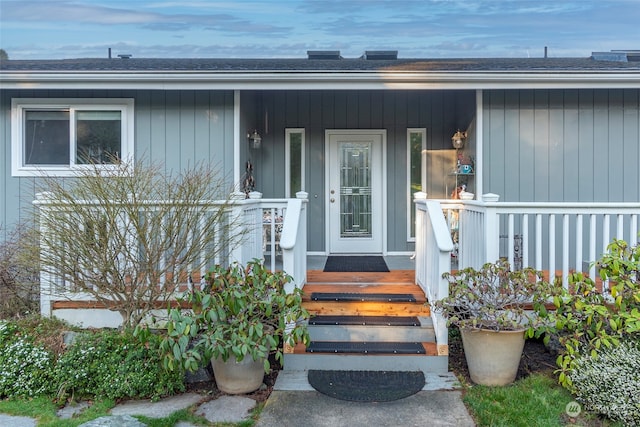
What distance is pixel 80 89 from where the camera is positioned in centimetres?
548

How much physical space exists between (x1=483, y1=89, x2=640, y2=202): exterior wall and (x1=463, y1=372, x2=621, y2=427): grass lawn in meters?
2.76

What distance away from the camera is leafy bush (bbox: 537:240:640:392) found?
3.24 m

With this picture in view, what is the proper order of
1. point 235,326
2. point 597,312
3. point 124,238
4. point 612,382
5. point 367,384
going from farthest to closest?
1. point 124,238
2. point 367,384
3. point 235,326
4. point 597,312
5. point 612,382

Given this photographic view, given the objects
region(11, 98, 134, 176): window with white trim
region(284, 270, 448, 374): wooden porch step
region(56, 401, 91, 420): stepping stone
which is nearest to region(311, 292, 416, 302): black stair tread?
region(284, 270, 448, 374): wooden porch step

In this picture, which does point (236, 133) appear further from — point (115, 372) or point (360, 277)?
point (115, 372)

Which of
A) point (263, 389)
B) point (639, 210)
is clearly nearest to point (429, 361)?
point (263, 389)

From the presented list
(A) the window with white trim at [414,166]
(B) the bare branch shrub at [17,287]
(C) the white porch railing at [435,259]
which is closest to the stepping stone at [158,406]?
(B) the bare branch shrub at [17,287]

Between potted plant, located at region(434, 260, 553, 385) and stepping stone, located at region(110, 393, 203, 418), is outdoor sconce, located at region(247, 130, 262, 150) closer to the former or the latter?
potted plant, located at region(434, 260, 553, 385)

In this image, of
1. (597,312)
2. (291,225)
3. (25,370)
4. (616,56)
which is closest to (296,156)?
(291,225)

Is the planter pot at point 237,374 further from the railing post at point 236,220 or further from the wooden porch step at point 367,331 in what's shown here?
the railing post at point 236,220

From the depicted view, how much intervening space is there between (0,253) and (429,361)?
4.31 meters

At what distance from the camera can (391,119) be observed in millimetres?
6961

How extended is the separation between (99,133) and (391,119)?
13.3ft

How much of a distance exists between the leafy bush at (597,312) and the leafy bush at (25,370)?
12.1ft
